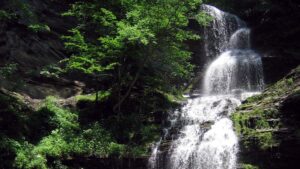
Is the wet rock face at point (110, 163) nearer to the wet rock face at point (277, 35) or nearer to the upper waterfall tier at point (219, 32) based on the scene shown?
the wet rock face at point (277, 35)

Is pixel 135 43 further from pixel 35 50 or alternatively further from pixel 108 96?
pixel 35 50

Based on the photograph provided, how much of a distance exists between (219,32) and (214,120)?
40.8 feet

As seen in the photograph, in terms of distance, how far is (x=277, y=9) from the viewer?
84.2ft

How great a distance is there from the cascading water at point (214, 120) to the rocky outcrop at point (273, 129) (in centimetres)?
57

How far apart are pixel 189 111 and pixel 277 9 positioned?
13482 mm

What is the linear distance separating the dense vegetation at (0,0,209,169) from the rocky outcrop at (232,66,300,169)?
403cm

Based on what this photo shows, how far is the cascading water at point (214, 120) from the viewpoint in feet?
44.3

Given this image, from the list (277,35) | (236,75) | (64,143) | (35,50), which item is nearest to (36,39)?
(35,50)

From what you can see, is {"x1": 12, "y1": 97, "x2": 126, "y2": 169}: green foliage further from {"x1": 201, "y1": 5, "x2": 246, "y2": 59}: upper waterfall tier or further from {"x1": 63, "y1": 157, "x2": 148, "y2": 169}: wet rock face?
{"x1": 201, "y1": 5, "x2": 246, "y2": 59}: upper waterfall tier

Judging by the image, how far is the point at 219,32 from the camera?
26.3 m

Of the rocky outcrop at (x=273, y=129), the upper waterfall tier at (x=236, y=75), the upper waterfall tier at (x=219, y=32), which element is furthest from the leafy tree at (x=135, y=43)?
the upper waterfall tier at (x=219, y=32)

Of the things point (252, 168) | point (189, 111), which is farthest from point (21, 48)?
point (252, 168)

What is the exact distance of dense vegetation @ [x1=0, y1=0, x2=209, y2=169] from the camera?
1368 cm

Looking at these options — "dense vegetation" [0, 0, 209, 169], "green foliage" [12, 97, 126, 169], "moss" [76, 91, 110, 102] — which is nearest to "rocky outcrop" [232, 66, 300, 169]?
"dense vegetation" [0, 0, 209, 169]
